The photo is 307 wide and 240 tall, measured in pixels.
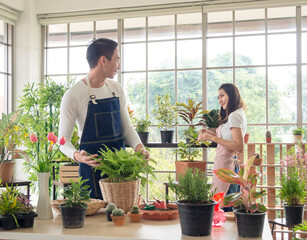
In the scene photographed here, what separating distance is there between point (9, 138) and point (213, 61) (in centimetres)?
310

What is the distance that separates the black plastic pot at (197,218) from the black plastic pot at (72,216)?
473 mm

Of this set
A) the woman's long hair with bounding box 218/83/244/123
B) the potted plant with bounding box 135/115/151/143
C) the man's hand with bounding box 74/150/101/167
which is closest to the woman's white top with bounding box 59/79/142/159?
the man's hand with bounding box 74/150/101/167

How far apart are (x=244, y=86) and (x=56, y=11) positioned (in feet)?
10.0

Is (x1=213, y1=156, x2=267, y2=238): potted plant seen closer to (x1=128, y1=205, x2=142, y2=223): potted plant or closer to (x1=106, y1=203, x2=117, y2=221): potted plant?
(x1=128, y1=205, x2=142, y2=223): potted plant

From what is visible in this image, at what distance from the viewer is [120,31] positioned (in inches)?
232

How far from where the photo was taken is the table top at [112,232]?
159 cm

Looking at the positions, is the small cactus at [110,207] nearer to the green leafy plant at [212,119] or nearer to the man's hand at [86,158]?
the man's hand at [86,158]

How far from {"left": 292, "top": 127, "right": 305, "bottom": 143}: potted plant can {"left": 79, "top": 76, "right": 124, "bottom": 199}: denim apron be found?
3205mm

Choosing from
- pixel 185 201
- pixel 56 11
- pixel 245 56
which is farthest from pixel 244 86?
pixel 185 201

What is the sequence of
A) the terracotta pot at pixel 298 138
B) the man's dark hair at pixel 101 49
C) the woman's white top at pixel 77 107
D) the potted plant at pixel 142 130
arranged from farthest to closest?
the terracotta pot at pixel 298 138 < the potted plant at pixel 142 130 < the man's dark hair at pixel 101 49 < the woman's white top at pixel 77 107

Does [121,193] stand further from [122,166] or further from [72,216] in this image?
[72,216]

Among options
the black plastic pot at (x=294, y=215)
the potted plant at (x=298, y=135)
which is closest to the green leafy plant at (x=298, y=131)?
the potted plant at (x=298, y=135)

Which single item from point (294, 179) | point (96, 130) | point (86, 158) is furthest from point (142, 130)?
point (86, 158)

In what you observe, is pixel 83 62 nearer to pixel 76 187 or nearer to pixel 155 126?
pixel 155 126
